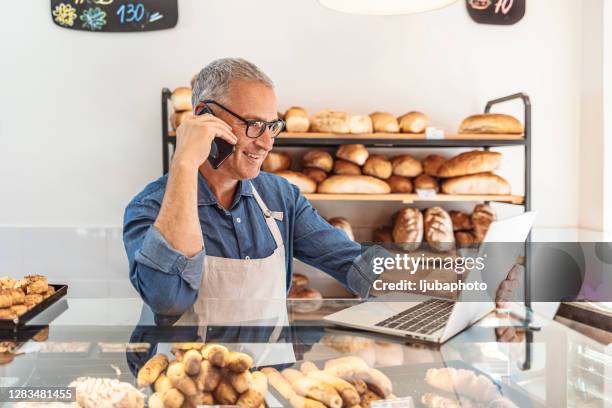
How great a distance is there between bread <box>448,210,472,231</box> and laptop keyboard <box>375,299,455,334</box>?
7.06 feet

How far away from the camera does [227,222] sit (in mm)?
1783

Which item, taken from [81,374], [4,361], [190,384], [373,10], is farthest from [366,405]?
[373,10]

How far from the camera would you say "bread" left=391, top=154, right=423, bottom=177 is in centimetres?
323

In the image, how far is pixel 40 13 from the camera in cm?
328

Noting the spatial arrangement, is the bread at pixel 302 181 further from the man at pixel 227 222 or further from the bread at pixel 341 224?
the man at pixel 227 222

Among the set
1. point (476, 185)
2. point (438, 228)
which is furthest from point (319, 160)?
point (476, 185)

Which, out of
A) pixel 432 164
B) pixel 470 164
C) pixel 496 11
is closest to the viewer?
pixel 470 164

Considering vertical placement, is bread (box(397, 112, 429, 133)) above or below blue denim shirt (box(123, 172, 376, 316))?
above

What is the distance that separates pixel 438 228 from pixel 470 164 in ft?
1.29

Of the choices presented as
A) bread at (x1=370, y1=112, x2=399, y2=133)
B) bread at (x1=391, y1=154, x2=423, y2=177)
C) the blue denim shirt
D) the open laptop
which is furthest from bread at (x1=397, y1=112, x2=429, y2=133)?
the open laptop

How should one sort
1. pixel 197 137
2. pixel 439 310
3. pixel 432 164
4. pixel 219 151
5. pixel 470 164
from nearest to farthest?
pixel 439 310 → pixel 197 137 → pixel 219 151 → pixel 470 164 → pixel 432 164

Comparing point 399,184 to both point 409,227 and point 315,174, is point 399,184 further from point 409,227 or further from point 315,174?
point 315,174

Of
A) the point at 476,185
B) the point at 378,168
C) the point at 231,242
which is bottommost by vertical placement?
the point at 231,242

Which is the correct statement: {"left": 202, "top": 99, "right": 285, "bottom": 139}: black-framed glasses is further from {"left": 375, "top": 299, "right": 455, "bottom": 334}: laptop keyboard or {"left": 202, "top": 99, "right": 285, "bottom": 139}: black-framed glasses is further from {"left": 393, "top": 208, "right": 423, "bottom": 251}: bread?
{"left": 393, "top": 208, "right": 423, "bottom": 251}: bread
